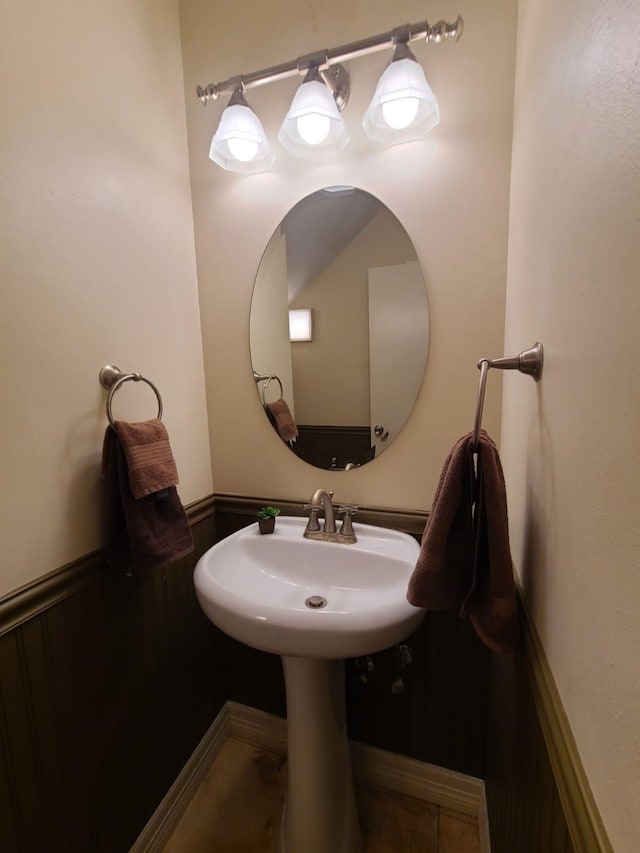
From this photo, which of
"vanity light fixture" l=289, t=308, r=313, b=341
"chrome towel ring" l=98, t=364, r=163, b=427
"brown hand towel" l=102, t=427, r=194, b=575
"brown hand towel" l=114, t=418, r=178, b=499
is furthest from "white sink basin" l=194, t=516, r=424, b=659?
"vanity light fixture" l=289, t=308, r=313, b=341

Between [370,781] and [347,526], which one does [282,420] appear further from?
[370,781]

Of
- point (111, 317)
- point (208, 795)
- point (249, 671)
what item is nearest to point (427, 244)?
point (111, 317)

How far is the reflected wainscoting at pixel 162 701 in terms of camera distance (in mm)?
771

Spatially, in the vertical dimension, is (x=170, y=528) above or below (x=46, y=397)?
below

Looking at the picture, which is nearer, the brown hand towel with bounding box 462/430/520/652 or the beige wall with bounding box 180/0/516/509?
the brown hand towel with bounding box 462/430/520/652

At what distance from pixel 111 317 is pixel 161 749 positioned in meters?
1.29

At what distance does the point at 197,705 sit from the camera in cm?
133

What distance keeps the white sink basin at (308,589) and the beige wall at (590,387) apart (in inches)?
12.8

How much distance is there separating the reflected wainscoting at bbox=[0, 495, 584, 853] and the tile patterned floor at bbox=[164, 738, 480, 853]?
148mm

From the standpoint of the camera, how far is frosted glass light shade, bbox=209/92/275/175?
108 cm

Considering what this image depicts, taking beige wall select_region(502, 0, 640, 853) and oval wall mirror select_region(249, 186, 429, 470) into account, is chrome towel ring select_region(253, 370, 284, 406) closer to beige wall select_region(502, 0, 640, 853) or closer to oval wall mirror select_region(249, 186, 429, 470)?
oval wall mirror select_region(249, 186, 429, 470)

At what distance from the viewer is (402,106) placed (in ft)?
3.16

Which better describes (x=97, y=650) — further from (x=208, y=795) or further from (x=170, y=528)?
(x=208, y=795)

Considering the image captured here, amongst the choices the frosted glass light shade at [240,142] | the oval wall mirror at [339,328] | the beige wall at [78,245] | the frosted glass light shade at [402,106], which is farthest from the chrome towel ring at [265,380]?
the frosted glass light shade at [402,106]
